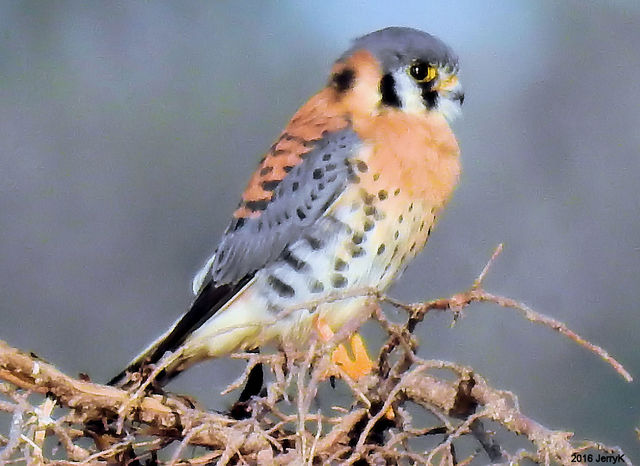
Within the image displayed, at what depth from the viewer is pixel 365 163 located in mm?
1187

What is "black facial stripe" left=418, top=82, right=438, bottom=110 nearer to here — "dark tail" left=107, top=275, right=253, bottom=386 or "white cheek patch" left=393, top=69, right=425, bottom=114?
"white cheek patch" left=393, top=69, right=425, bottom=114

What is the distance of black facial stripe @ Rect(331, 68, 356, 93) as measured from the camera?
1251mm

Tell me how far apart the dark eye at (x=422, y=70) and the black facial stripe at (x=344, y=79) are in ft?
0.29

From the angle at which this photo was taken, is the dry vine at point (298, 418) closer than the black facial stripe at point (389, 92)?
Yes

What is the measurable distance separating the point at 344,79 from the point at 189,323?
42cm

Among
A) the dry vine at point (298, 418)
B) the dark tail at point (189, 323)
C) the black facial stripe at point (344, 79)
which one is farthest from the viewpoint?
the black facial stripe at point (344, 79)

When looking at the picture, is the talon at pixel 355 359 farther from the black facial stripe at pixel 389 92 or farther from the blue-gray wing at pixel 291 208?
the black facial stripe at pixel 389 92

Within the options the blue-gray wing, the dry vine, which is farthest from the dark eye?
the dry vine

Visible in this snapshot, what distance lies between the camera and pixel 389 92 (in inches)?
48.7

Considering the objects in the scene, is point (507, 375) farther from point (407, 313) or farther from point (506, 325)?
point (407, 313)

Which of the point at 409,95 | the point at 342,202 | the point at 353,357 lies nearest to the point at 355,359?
the point at 353,357

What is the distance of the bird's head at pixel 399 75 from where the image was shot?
120cm

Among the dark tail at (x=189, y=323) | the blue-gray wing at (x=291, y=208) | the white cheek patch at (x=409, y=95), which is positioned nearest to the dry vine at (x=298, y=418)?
the dark tail at (x=189, y=323)

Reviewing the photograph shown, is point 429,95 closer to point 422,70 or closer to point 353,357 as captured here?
point 422,70
